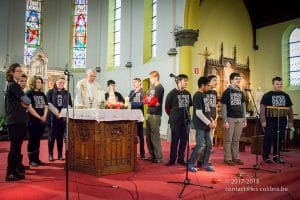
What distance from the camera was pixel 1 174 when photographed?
4.78m

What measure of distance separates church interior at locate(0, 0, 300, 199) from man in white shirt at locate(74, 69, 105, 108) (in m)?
4.59

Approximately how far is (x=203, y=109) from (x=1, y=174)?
11.1 ft

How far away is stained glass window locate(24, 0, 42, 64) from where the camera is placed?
14.4 meters

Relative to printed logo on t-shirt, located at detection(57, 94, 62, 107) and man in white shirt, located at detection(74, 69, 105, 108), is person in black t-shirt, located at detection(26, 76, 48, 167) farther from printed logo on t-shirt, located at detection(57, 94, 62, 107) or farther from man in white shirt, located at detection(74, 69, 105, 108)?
man in white shirt, located at detection(74, 69, 105, 108)

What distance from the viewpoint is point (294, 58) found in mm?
11898

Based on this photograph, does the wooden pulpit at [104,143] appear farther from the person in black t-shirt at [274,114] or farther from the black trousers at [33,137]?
the person in black t-shirt at [274,114]

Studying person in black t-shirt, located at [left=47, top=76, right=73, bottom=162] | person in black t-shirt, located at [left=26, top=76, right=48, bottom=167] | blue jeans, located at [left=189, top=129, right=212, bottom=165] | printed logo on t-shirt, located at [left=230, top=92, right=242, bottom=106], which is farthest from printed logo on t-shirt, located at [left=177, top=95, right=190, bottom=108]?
person in black t-shirt, located at [left=26, top=76, right=48, bottom=167]

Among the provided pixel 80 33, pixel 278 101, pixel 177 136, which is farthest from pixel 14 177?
pixel 80 33

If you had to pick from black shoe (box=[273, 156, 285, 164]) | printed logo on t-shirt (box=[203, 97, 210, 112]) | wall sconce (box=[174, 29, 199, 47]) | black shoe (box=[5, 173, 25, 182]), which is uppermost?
wall sconce (box=[174, 29, 199, 47])

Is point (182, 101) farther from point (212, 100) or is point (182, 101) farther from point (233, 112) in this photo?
point (233, 112)

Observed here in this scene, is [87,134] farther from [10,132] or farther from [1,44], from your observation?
[1,44]

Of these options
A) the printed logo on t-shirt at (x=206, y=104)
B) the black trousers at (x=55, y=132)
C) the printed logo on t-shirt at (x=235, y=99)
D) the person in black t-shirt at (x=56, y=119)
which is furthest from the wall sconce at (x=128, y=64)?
the printed logo on t-shirt at (x=206, y=104)

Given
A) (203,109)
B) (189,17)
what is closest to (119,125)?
(203,109)

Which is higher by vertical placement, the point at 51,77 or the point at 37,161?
the point at 51,77
